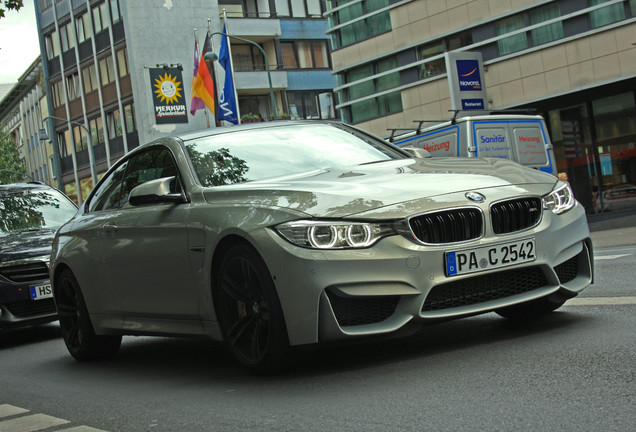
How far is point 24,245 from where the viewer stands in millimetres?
10477

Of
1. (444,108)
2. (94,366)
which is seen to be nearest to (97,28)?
(444,108)

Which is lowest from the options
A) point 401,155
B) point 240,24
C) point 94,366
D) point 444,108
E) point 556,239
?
point 94,366

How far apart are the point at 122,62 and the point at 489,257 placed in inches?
2126

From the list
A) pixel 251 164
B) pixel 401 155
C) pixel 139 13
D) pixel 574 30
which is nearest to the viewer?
pixel 251 164

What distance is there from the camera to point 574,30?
96.9ft

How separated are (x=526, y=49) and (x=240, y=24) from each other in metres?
28.6

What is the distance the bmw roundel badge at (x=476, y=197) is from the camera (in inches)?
207

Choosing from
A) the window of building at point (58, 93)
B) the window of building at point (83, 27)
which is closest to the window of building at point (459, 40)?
the window of building at point (83, 27)

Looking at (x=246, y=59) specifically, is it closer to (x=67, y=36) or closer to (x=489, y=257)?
(x=67, y=36)

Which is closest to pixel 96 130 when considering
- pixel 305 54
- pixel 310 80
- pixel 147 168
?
pixel 310 80

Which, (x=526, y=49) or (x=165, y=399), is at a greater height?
(x=526, y=49)

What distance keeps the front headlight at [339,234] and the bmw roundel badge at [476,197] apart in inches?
20.9

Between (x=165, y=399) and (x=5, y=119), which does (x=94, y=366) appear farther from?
(x=5, y=119)

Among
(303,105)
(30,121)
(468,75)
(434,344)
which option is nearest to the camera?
(434,344)
